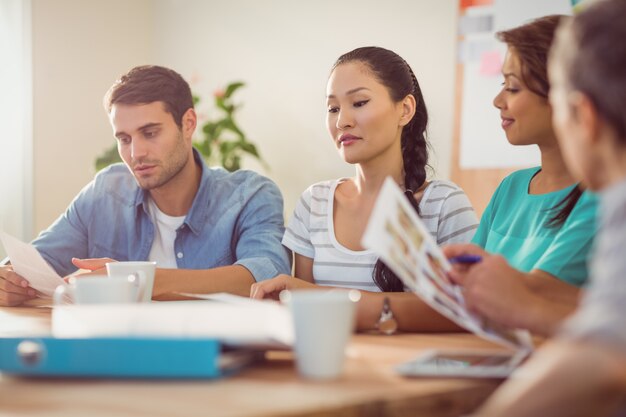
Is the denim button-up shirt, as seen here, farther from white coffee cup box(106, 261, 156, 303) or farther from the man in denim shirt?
white coffee cup box(106, 261, 156, 303)

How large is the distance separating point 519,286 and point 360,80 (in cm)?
99

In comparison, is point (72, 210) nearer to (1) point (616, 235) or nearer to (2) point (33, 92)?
(1) point (616, 235)

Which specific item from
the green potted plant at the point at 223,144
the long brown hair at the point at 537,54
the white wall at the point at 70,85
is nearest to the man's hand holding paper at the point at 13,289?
the long brown hair at the point at 537,54

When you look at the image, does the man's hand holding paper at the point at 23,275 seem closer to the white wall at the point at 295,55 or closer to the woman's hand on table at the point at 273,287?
the woman's hand on table at the point at 273,287

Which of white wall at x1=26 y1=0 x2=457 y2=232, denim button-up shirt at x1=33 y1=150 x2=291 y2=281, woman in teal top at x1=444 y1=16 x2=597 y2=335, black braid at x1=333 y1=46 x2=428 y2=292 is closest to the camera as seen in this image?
woman in teal top at x1=444 y1=16 x2=597 y2=335

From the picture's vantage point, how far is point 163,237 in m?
2.35

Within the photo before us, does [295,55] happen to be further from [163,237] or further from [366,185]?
[366,185]

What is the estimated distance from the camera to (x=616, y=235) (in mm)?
692

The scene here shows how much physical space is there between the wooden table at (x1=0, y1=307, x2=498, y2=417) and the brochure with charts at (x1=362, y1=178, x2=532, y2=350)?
0.38 feet

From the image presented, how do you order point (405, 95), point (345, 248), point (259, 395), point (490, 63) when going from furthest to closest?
1. point (490, 63)
2. point (405, 95)
3. point (345, 248)
4. point (259, 395)

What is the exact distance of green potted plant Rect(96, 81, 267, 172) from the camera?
4.65 meters

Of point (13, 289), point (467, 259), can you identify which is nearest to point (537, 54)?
point (467, 259)

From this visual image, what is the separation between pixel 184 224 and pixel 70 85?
10.1 ft

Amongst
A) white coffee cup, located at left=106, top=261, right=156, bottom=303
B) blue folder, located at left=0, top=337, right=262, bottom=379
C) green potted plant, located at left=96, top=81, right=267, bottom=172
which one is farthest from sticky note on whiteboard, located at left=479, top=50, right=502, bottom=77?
blue folder, located at left=0, top=337, right=262, bottom=379
